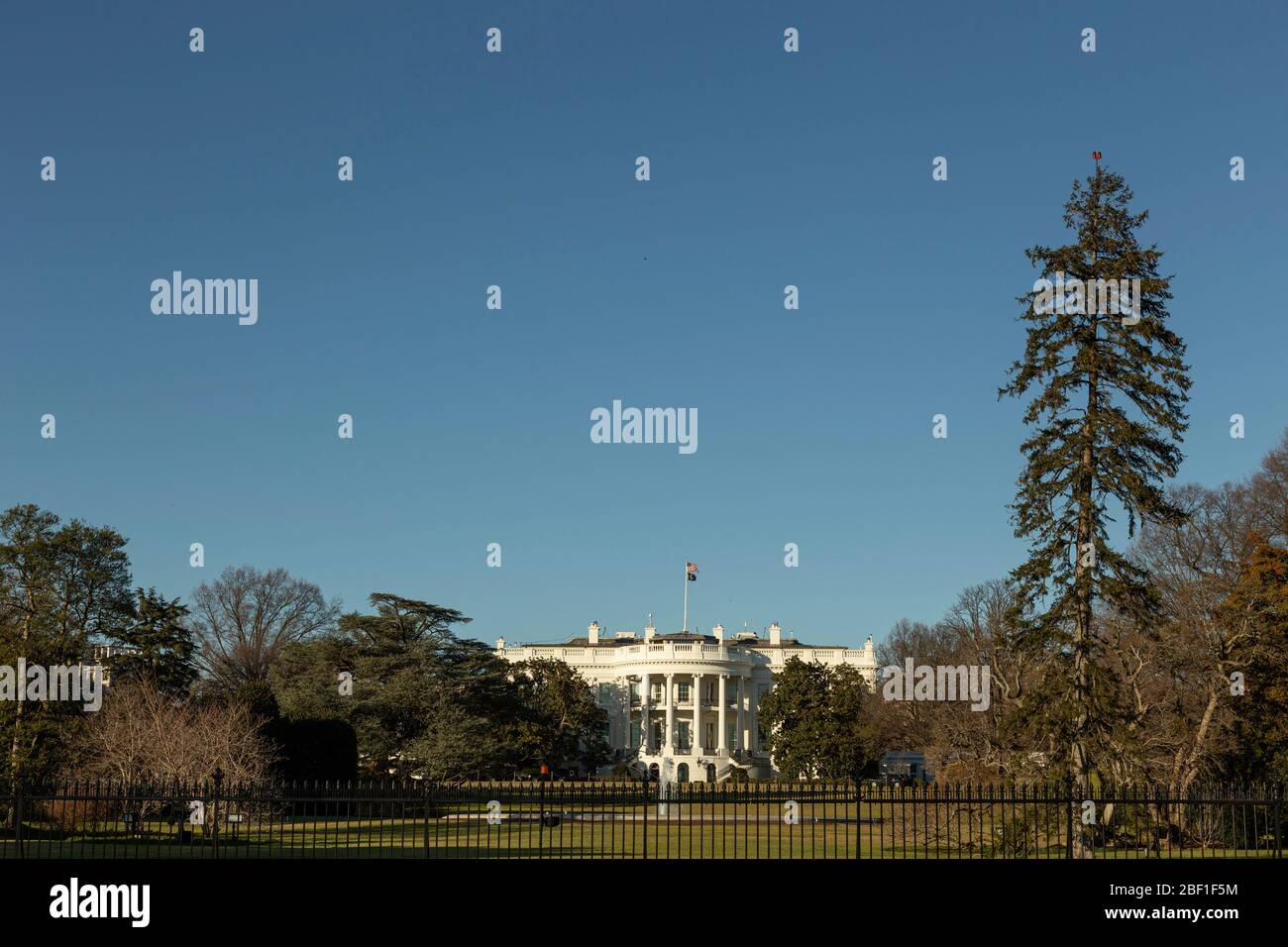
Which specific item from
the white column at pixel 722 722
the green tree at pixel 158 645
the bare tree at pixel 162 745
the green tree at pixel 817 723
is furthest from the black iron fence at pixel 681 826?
the white column at pixel 722 722

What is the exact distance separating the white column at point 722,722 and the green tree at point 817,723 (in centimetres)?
1545

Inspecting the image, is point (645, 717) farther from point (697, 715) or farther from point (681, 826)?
point (681, 826)

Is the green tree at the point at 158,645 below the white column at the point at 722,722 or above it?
above

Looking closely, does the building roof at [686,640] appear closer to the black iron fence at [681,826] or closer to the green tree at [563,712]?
the green tree at [563,712]

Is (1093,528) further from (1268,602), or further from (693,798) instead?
(693,798)

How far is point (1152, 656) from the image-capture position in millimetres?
36188

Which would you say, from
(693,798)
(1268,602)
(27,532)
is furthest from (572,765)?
(693,798)

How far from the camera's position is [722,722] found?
9475 centimetres

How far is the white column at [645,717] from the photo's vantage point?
88912 mm

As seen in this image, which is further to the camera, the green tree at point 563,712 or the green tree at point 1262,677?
the green tree at point 563,712

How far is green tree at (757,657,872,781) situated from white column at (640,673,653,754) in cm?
1323

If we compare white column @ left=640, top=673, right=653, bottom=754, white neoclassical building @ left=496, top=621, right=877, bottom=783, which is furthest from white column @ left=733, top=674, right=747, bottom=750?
white column @ left=640, top=673, right=653, bottom=754

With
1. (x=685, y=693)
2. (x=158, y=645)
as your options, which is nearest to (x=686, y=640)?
(x=685, y=693)

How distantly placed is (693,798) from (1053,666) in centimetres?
1262
